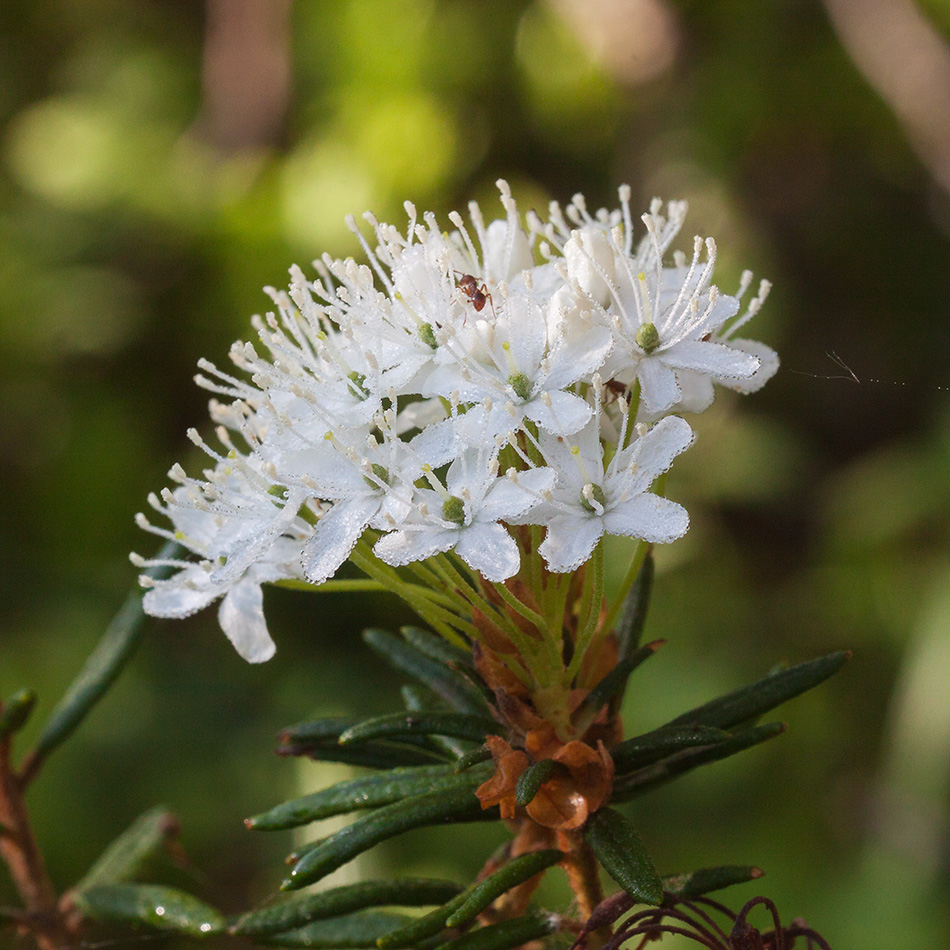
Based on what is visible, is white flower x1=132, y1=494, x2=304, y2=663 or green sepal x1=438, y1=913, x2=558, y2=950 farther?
white flower x1=132, y1=494, x2=304, y2=663

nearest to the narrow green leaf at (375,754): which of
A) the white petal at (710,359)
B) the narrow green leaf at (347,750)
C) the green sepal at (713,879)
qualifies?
the narrow green leaf at (347,750)

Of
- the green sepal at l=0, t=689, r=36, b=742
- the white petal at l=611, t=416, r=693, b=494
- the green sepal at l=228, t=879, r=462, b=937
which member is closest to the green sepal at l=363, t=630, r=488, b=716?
the green sepal at l=228, t=879, r=462, b=937

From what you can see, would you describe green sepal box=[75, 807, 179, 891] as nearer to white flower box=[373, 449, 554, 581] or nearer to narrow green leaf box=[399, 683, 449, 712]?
narrow green leaf box=[399, 683, 449, 712]

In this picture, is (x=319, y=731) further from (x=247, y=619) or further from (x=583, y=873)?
(x=583, y=873)

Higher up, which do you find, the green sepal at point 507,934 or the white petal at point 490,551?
the white petal at point 490,551

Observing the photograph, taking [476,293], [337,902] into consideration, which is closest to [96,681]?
[337,902]

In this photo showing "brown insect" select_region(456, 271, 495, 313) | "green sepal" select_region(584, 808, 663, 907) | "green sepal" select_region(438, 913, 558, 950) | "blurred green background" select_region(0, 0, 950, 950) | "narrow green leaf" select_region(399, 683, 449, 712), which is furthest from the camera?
"blurred green background" select_region(0, 0, 950, 950)

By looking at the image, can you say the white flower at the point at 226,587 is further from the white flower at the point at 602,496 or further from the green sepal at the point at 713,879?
the green sepal at the point at 713,879
